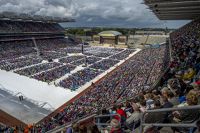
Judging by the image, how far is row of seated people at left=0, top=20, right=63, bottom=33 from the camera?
69250mm

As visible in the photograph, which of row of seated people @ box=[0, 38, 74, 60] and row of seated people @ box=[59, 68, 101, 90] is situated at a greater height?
row of seated people @ box=[0, 38, 74, 60]

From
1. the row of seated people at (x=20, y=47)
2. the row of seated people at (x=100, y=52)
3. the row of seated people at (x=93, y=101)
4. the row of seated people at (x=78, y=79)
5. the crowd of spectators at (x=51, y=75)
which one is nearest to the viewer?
the row of seated people at (x=93, y=101)

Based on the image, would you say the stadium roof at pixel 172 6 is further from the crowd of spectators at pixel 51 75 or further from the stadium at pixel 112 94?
the crowd of spectators at pixel 51 75

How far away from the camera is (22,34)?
72375 millimetres

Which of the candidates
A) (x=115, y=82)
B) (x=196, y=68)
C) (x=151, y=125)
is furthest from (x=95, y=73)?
(x=151, y=125)

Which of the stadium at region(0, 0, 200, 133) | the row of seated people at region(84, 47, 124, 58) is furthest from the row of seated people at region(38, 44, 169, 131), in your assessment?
the row of seated people at region(84, 47, 124, 58)

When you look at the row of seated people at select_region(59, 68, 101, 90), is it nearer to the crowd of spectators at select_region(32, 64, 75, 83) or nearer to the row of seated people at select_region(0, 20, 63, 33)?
the crowd of spectators at select_region(32, 64, 75, 83)

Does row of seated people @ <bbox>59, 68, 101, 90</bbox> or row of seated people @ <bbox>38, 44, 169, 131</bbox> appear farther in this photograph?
row of seated people @ <bbox>59, 68, 101, 90</bbox>

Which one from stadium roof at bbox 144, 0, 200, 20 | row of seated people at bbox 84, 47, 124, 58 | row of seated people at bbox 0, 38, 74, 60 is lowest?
row of seated people at bbox 84, 47, 124, 58

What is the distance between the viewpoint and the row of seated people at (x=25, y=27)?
6925cm

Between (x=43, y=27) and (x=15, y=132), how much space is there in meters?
74.6

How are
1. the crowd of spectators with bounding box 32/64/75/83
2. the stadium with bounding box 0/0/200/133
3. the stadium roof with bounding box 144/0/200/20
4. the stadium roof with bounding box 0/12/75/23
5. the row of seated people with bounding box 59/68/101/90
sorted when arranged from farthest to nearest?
the stadium roof with bounding box 0/12/75/23, the crowd of spectators with bounding box 32/64/75/83, the row of seated people with bounding box 59/68/101/90, the stadium roof with bounding box 144/0/200/20, the stadium with bounding box 0/0/200/133

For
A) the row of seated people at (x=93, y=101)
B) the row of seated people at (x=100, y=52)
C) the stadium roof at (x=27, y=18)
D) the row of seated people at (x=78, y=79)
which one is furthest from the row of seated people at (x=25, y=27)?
the row of seated people at (x=93, y=101)

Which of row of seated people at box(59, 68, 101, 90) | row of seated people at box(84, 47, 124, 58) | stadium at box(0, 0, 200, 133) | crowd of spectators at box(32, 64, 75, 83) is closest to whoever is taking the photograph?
stadium at box(0, 0, 200, 133)
